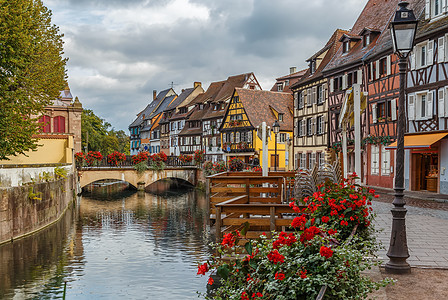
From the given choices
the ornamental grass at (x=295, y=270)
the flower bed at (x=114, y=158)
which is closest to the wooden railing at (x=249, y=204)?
the ornamental grass at (x=295, y=270)

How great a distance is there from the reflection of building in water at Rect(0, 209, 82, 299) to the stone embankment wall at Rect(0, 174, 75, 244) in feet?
1.15

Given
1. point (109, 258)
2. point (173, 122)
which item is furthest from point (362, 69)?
point (173, 122)

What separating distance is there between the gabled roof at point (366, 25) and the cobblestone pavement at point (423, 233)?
14163 millimetres

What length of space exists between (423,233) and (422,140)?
13.0 meters

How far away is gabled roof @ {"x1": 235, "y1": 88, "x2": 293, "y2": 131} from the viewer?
149 ft

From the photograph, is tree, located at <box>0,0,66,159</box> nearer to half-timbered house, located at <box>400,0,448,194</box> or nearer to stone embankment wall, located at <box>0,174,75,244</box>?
stone embankment wall, located at <box>0,174,75,244</box>

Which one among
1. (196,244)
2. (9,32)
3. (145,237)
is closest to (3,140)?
(9,32)

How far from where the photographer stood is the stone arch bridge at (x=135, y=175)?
4016 cm

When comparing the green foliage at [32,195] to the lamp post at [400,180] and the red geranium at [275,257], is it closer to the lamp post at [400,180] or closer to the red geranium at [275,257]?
the lamp post at [400,180]

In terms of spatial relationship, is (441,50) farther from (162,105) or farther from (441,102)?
(162,105)

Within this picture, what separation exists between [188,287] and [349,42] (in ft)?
76.6

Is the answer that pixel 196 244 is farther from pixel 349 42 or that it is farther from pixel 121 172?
pixel 121 172

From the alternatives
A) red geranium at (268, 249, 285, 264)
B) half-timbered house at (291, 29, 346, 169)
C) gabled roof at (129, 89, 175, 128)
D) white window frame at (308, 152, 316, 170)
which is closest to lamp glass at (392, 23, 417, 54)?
red geranium at (268, 249, 285, 264)

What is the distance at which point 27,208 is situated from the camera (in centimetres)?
1766
